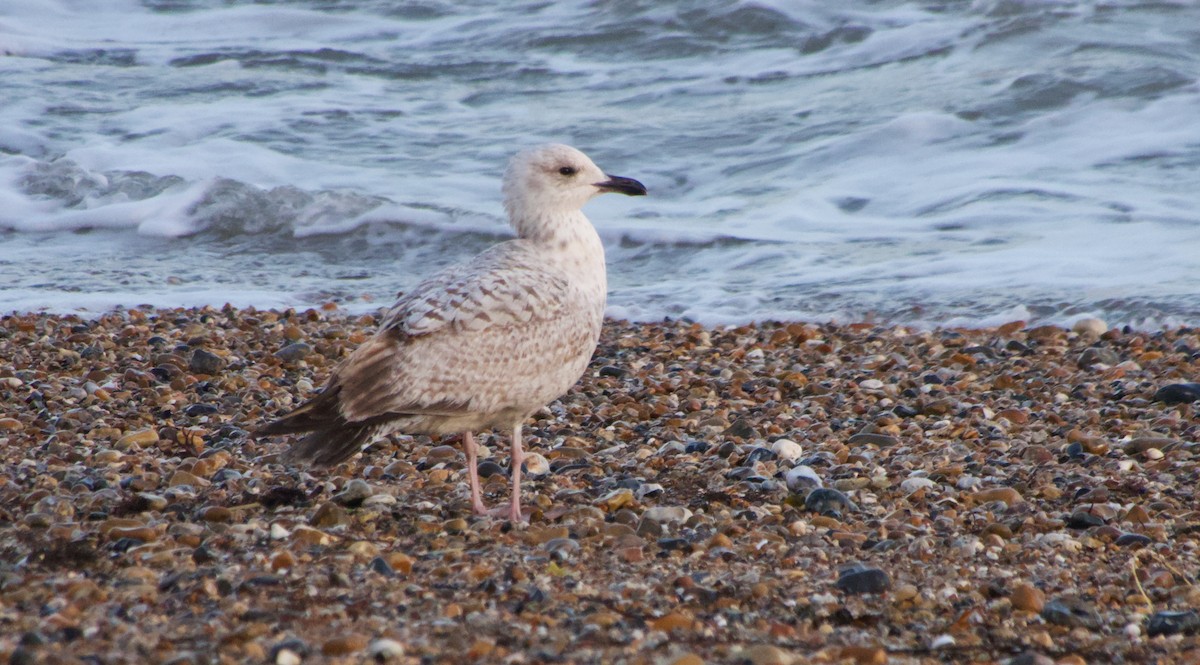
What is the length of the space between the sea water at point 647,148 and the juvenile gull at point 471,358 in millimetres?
4100

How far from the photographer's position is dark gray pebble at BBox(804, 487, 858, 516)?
5047 millimetres

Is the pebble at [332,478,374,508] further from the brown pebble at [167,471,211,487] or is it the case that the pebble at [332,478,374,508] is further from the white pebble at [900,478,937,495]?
the white pebble at [900,478,937,495]

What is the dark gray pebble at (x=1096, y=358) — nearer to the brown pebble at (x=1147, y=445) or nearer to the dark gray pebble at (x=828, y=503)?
the brown pebble at (x=1147, y=445)

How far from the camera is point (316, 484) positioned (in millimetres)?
5250

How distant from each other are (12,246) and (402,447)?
7270 millimetres

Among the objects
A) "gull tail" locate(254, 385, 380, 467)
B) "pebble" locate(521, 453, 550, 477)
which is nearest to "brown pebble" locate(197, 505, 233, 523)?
"gull tail" locate(254, 385, 380, 467)

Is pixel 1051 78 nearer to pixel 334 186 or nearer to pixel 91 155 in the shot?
pixel 334 186

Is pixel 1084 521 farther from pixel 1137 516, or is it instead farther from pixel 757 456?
pixel 757 456

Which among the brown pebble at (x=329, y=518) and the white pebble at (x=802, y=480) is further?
the white pebble at (x=802, y=480)

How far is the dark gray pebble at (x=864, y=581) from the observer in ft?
13.6

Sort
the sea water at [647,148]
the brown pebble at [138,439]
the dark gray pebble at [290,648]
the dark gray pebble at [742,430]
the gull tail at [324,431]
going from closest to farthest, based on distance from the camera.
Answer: the dark gray pebble at [290,648] < the gull tail at [324,431] < the brown pebble at [138,439] < the dark gray pebble at [742,430] < the sea water at [647,148]

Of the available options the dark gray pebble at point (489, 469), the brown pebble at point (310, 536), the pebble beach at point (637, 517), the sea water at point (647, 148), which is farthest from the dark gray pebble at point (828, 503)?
the sea water at point (647, 148)

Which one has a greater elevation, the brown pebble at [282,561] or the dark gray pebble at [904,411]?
the brown pebble at [282,561]

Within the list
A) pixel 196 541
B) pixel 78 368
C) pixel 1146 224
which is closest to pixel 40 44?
pixel 78 368
